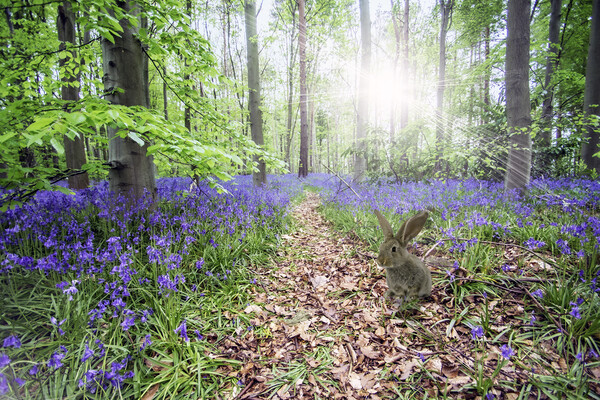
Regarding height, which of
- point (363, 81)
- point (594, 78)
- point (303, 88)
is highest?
point (303, 88)

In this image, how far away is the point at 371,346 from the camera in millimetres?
2016

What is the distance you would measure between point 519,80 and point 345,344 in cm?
645

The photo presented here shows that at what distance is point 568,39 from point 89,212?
62.2 ft

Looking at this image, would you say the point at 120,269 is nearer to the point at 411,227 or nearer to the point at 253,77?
the point at 411,227

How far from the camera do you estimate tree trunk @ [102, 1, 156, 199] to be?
3.38 m

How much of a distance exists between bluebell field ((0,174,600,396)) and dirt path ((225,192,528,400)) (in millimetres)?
533

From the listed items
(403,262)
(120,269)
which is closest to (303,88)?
(403,262)

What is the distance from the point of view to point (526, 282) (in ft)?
7.54

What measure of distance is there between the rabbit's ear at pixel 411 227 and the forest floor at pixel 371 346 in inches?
30.1

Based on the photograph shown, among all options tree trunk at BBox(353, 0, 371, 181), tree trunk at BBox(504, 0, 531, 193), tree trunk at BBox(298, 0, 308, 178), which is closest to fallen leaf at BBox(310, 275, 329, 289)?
tree trunk at BBox(504, 0, 531, 193)

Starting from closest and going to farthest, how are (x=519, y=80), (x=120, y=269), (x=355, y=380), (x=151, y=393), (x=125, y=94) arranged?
(x=151, y=393) < (x=355, y=380) < (x=120, y=269) < (x=125, y=94) < (x=519, y=80)

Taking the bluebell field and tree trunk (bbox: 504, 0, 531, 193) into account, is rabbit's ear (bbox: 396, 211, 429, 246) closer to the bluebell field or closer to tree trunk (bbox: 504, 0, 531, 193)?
the bluebell field

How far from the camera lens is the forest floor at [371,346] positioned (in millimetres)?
1562

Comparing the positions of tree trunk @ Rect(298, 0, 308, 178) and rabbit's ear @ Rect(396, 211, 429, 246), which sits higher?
tree trunk @ Rect(298, 0, 308, 178)
